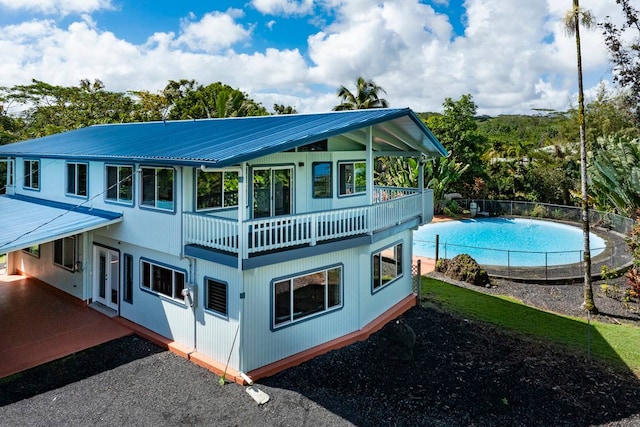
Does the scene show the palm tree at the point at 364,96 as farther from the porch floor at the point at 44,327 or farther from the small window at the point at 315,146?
the porch floor at the point at 44,327

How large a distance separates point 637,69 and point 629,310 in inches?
423

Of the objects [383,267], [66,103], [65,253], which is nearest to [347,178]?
[383,267]

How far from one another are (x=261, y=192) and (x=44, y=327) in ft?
25.2

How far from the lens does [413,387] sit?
10242mm

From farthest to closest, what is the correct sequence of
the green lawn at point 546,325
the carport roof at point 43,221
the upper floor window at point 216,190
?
the green lawn at point 546,325 → the upper floor window at point 216,190 → the carport roof at point 43,221

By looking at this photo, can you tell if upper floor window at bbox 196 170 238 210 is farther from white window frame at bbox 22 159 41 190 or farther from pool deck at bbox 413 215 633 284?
pool deck at bbox 413 215 633 284

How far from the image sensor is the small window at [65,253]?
1537cm

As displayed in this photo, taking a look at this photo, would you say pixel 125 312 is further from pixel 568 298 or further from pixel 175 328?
pixel 568 298

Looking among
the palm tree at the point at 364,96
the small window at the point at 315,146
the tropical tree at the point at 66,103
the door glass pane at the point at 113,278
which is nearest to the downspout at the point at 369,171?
the small window at the point at 315,146

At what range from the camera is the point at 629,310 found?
634 inches

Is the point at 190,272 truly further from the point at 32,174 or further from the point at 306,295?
the point at 32,174

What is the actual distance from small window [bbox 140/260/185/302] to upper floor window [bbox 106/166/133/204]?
83.1 inches

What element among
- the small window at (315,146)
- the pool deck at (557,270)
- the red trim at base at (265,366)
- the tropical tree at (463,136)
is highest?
the tropical tree at (463,136)

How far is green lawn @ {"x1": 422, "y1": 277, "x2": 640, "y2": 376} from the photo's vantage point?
41.1 feet
